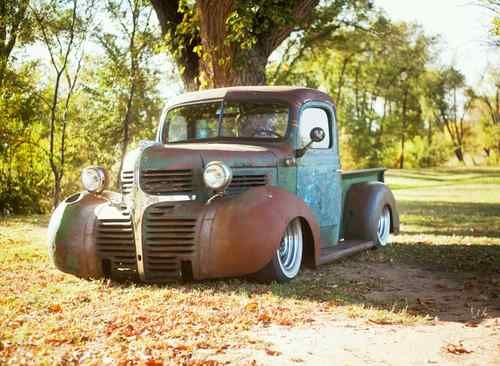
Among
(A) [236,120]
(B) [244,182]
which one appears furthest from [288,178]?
(A) [236,120]

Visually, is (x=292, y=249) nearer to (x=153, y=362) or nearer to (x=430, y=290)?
(x=430, y=290)

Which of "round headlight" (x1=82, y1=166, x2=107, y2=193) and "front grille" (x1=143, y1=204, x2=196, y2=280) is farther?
"round headlight" (x1=82, y1=166, x2=107, y2=193)

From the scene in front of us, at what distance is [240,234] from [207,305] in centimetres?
83

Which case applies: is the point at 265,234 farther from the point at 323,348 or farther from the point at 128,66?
the point at 128,66

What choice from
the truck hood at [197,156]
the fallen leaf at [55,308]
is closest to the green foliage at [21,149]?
the truck hood at [197,156]

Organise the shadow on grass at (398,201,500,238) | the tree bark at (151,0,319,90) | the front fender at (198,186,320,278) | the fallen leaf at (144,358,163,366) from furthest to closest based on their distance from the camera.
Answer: the shadow on grass at (398,201,500,238) < the tree bark at (151,0,319,90) < the front fender at (198,186,320,278) < the fallen leaf at (144,358,163,366)

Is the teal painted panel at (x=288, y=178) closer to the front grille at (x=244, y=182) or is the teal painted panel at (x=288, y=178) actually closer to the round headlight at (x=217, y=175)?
the front grille at (x=244, y=182)

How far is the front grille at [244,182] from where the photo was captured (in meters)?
6.68

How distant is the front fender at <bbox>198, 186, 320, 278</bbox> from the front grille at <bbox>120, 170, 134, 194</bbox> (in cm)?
91

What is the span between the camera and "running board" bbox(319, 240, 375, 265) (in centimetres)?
752

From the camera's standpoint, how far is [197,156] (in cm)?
645

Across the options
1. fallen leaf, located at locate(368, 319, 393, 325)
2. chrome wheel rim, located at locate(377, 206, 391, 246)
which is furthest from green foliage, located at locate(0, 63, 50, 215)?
fallen leaf, located at locate(368, 319, 393, 325)

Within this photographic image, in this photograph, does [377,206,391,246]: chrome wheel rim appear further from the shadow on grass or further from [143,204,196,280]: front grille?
[143,204,196,280]: front grille

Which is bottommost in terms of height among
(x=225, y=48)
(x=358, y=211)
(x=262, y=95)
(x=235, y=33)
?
(x=358, y=211)
